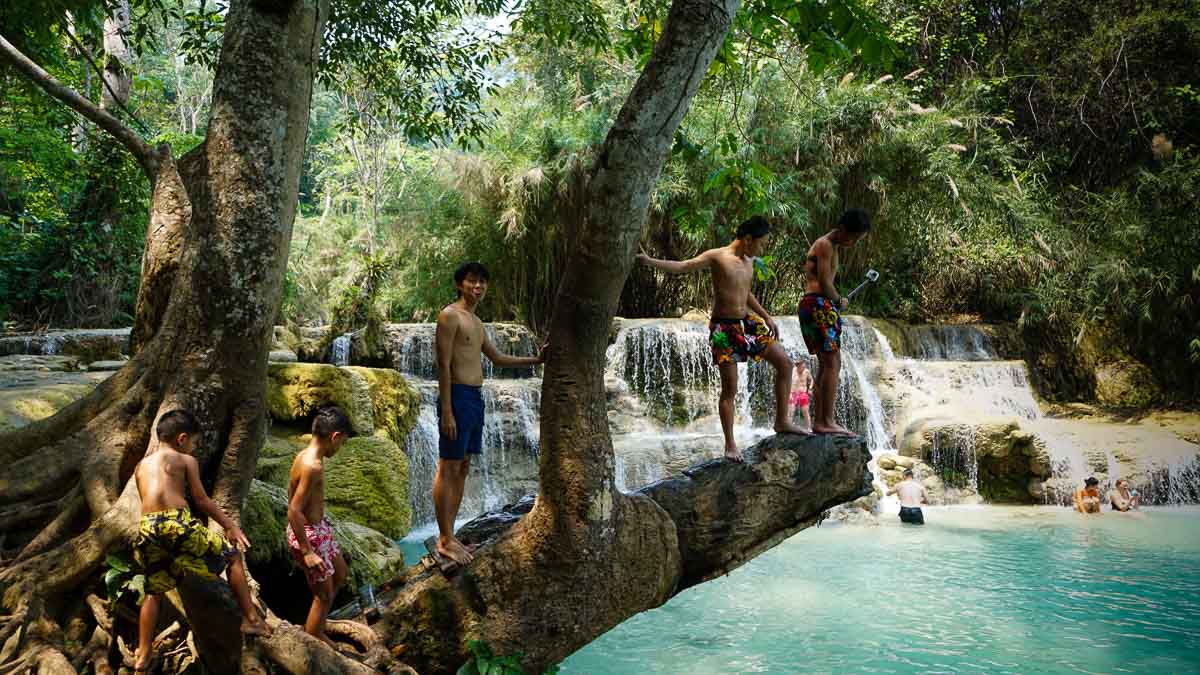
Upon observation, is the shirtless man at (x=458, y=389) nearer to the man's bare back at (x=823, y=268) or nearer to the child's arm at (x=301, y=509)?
the child's arm at (x=301, y=509)

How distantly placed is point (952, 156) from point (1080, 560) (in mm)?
10811

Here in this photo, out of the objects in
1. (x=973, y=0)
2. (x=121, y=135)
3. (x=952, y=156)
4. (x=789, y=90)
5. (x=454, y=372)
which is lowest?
(x=454, y=372)

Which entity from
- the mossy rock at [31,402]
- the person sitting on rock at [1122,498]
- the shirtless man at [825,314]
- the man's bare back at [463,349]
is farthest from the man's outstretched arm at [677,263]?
the person sitting on rock at [1122,498]

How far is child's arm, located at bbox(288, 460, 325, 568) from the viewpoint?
3.83 metres

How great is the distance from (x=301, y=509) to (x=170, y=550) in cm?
57

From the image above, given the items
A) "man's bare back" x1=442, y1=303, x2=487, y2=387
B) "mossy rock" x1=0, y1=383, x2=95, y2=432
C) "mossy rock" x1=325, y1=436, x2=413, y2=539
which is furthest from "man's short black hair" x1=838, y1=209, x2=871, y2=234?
"mossy rock" x1=325, y1=436, x2=413, y2=539

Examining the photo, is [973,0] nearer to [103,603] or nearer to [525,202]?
[525,202]

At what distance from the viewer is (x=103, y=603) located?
137 inches

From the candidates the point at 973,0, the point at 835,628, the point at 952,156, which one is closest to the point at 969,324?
the point at 952,156

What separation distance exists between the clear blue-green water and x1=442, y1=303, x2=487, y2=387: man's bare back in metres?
3.20

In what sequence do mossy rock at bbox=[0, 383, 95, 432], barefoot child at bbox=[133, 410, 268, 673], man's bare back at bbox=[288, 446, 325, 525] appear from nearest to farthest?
barefoot child at bbox=[133, 410, 268, 673] < man's bare back at bbox=[288, 446, 325, 525] < mossy rock at bbox=[0, 383, 95, 432]

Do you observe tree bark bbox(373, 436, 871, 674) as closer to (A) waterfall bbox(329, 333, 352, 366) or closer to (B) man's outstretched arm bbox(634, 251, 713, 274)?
(B) man's outstretched arm bbox(634, 251, 713, 274)

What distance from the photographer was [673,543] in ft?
12.8

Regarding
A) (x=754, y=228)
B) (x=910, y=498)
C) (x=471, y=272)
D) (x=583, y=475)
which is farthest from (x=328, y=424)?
(x=910, y=498)
